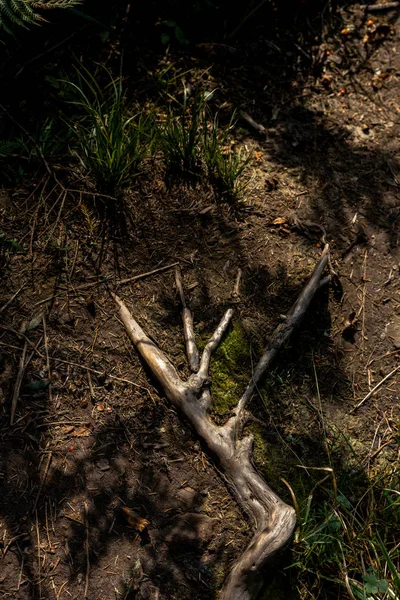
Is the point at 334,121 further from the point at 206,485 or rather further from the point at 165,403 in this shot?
the point at 206,485

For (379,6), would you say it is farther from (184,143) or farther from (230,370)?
(230,370)

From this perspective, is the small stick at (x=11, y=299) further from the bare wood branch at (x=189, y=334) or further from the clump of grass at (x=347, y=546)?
the clump of grass at (x=347, y=546)

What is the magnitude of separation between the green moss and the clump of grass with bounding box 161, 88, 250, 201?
0.95 m

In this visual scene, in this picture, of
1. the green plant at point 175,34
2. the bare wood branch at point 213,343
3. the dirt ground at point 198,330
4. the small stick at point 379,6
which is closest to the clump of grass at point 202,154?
the dirt ground at point 198,330

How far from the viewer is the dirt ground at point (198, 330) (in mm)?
2762

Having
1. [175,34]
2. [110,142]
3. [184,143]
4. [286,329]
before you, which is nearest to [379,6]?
[175,34]

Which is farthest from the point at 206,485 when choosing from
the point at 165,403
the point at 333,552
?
the point at 333,552

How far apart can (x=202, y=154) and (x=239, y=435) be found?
5.83 ft

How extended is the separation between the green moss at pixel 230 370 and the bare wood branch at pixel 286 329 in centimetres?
6

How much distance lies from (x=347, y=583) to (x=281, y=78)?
329 centimetres

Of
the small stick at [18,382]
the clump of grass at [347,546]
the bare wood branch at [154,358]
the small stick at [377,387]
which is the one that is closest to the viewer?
the clump of grass at [347,546]

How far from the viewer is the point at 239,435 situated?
3.06 metres

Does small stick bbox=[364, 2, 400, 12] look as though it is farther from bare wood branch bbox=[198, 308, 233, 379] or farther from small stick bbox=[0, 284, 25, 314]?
small stick bbox=[0, 284, 25, 314]

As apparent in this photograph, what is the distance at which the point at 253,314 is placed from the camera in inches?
135
